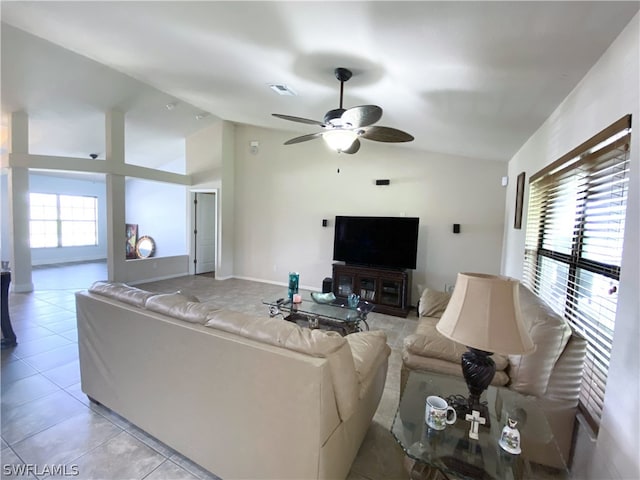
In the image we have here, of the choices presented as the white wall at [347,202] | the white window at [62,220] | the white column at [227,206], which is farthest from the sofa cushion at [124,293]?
the white window at [62,220]

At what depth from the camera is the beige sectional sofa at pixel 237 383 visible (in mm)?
1254

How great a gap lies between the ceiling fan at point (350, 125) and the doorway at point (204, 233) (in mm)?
4804

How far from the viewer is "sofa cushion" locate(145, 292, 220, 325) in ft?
5.15

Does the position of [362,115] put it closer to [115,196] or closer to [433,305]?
[433,305]

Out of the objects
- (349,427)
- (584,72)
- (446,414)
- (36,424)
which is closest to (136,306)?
(36,424)

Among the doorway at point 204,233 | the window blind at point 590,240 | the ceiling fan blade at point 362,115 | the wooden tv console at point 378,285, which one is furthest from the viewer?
the doorway at point 204,233

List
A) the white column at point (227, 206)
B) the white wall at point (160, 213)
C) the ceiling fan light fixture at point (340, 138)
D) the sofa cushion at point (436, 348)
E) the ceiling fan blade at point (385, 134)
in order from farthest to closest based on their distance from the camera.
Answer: the white wall at point (160, 213) → the white column at point (227, 206) → the ceiling fan light fixture at point (340, 138) → the ceiling fan blade at point (385, 134) → the sofa cushion at point (436, 348)

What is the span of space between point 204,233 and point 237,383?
646 centimetres

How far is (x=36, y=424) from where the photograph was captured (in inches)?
77.0

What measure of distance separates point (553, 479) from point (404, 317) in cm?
277

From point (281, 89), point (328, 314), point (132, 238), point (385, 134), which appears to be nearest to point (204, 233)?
point (132, 238)

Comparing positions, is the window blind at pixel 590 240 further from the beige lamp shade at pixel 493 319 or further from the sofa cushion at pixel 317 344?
the sofa cushion at pixel 317 344

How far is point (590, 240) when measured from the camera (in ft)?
5.92

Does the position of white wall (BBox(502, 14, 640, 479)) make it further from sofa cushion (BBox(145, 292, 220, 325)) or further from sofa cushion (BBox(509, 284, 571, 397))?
sofa cushion (BBox(145, 292, 220, 325))
